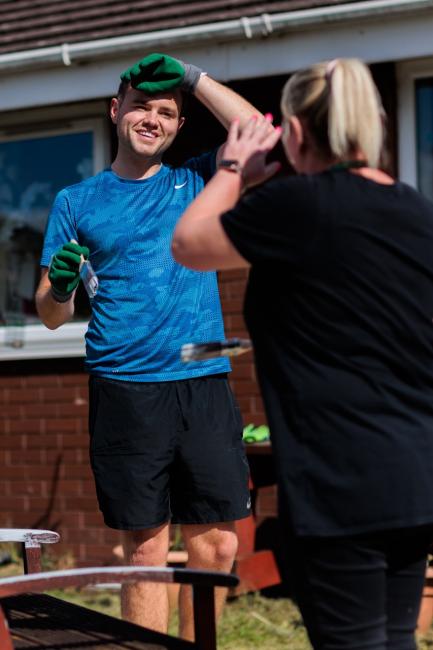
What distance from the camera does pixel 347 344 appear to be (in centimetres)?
226

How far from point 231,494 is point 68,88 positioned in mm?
3662

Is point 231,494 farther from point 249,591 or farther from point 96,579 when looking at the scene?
point 249,591

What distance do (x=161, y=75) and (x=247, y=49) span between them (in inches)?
106

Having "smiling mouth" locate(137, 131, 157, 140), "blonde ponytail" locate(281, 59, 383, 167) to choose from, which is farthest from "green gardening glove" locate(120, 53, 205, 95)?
"blonde ponytail" locate(281, 59, 383, 167)

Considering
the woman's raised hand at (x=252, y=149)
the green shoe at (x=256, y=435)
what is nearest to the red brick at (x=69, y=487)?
the green shoe at (x=256, y=435)

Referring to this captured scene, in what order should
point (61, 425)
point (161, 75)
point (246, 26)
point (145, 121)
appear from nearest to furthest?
point (161, 75) < point (145, 121) < point (246, 26) < point (61, 425)

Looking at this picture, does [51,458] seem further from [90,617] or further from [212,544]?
[90,617]

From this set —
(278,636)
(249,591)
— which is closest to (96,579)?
(278,636)

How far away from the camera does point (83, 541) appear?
21.8ft

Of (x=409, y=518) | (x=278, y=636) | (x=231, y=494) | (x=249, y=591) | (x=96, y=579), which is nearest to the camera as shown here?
(x=409, y=518)

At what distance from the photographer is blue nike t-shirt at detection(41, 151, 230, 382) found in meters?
3.53

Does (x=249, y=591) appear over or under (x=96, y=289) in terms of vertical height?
under

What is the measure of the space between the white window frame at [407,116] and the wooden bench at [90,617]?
358 cm

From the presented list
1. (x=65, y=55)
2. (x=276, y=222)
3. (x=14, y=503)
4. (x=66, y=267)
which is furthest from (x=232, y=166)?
(x=14, y=503)
